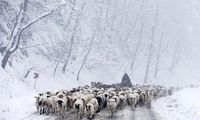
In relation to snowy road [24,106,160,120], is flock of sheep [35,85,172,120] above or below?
above

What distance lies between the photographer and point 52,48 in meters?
51.9

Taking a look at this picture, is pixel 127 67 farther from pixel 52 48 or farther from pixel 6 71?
pixel 6 71

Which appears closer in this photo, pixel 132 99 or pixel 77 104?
pixel 77 104

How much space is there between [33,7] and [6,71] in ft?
25.9

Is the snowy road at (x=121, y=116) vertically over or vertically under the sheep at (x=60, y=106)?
under

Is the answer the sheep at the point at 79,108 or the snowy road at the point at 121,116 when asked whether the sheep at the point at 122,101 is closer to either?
the snowy road at the point at 121,116

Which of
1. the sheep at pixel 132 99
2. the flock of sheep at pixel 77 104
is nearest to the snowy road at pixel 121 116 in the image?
the flock of sheep at pixel 77 104

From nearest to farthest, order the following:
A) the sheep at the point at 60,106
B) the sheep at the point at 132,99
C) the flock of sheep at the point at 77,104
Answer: the flock of sheep at the point at 77,104 < the sheep at the point at 60,106 < the sheep at the point at 132,99

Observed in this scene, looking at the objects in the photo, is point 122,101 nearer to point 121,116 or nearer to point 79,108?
point 121,116

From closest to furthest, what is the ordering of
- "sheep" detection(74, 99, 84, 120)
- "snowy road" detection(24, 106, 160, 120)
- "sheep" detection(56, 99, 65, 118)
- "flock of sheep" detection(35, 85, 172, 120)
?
"snowy road" detection(24, 106, 160, 120), "sheep" detection(74, 99, 84, 120), "flock of sheep" detection(35, 85, 172, 120), "sheep" detection(56, 99, 65, 118)

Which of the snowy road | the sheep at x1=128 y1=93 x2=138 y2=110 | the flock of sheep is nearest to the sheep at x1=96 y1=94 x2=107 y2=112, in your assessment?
the flock of sheep

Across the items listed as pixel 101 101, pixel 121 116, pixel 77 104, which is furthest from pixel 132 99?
pixel 77 104

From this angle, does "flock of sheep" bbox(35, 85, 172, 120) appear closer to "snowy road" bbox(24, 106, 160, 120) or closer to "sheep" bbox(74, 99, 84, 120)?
"sheep" bbox(74, 99, 84, 120)

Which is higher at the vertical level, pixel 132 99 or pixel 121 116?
pixel 132 99
